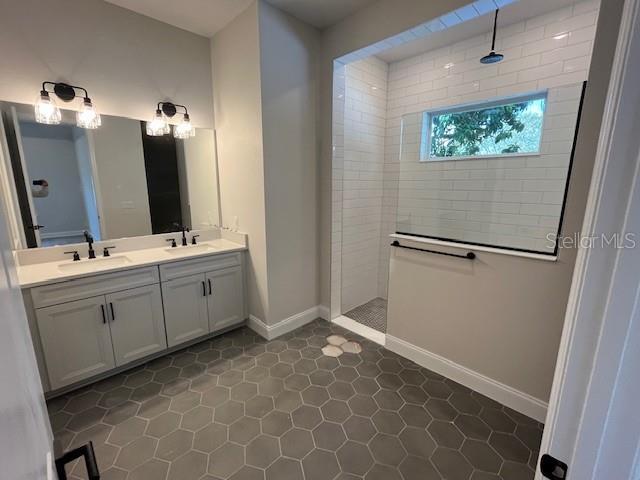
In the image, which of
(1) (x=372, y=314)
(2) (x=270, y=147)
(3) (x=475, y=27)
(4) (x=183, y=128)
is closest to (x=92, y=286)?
(4) (x=183, y=128)

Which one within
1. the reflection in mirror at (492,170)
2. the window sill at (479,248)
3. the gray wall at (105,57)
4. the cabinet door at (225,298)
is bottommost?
the cabinet door at (225,298)

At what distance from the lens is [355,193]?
331 cm

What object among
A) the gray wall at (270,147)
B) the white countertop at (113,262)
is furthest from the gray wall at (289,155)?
the white countertop at (113,262)

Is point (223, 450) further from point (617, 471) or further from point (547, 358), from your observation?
point (547, 358)

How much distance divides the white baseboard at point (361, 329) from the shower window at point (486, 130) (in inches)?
69.2

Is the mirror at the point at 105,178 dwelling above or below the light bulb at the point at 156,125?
below

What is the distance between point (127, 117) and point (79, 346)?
1.86 metres

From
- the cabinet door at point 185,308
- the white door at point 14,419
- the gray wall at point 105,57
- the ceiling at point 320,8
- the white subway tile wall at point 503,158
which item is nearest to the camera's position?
the white door at point 14,419

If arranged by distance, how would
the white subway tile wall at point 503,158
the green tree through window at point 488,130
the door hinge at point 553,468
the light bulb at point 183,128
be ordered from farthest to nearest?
1. the light bulb at point 183,128
2. the green tree through window at point 488,130
3. the white subway tile wall at point 503,158
4. the door hinge at point 553,468

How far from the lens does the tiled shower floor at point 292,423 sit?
153 centimetres

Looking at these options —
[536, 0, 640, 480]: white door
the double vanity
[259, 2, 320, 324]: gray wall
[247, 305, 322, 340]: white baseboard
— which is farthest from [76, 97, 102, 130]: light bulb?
[536, 0, 640, 480]: white door

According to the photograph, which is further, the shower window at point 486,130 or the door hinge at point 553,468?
the shower window at point 486,130

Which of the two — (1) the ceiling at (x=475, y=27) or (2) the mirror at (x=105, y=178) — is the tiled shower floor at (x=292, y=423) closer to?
(2) the mirror at (x=105, y=178)

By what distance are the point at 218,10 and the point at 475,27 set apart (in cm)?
226
